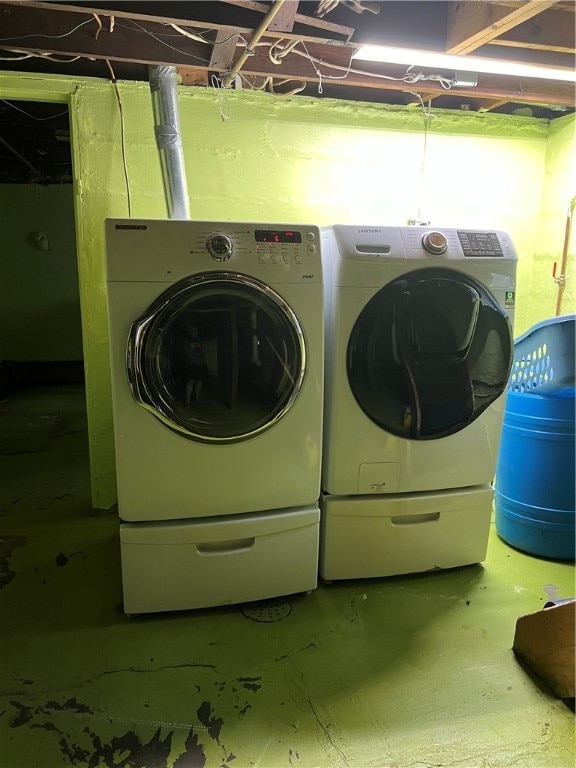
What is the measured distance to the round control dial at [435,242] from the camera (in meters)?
1.79

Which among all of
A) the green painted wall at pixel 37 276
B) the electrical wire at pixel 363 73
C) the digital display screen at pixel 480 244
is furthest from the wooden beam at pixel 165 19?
the green painted wall at pixel 37 276

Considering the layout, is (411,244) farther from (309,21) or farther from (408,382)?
(309,21)

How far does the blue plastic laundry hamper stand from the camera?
204 centimetres

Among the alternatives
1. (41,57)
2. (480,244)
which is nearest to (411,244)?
(480,244)

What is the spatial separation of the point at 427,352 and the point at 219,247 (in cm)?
83

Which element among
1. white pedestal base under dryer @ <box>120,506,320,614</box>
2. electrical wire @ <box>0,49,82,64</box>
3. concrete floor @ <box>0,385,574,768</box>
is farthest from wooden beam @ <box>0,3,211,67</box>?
concrete floor @ <box>0,385,574,768</box>

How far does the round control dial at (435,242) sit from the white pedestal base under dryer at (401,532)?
945 mm

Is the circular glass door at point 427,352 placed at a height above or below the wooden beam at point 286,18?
below

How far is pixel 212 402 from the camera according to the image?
5.53 ft

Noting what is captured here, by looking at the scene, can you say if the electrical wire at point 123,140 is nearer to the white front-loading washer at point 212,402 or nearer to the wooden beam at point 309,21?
the wooden beam at point 309,21

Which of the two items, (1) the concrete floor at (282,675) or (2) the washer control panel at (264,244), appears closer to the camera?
(1) the concrete floor at (282,675)

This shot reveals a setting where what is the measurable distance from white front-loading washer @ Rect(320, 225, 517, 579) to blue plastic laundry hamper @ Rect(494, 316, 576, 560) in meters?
0.24

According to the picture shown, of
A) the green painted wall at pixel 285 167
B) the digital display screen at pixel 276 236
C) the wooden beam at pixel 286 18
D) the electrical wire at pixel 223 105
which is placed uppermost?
the wooden beam at pixel 286 18

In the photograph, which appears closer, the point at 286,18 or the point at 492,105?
the point at 286,18
